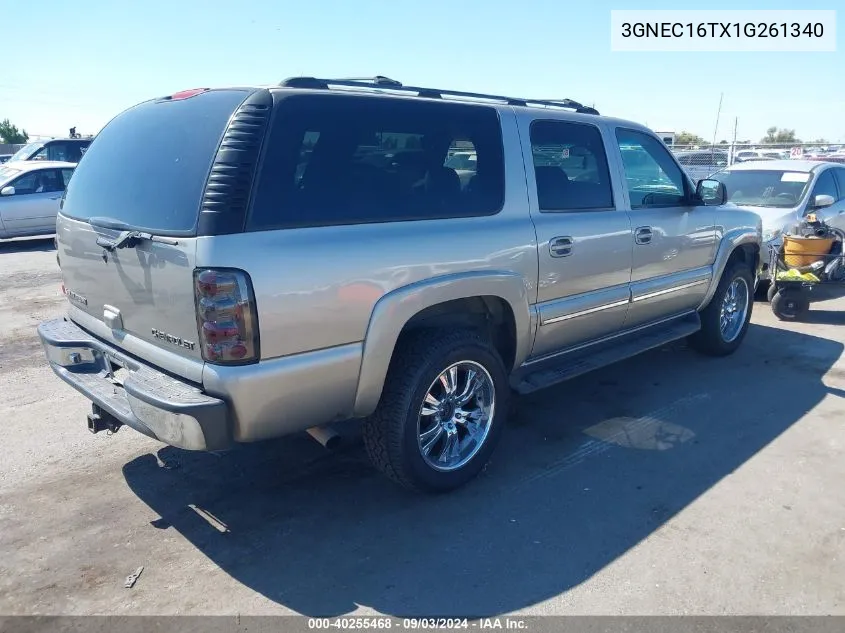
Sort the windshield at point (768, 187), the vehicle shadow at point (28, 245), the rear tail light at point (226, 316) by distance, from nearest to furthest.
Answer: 1. the rear tail light at point (226, 316)
2. the windshield at point (768, 187)
3. the vehicle shadow at point (28, 245)

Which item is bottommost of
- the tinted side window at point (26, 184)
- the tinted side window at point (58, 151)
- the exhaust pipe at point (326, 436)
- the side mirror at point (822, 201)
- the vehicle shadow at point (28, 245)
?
the vehicle shadow at point (28, 245)

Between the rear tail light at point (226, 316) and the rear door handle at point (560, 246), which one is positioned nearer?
the rear tail light at point (226, 316)

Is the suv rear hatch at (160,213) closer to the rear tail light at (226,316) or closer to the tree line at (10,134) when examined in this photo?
the rear tail light at (226,316)

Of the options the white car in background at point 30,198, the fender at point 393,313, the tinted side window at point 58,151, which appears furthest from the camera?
the tinted side window at point 58,151

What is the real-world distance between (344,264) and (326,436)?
863mm

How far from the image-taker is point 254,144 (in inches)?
108

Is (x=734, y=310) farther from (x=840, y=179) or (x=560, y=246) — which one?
(x=840, y=179)

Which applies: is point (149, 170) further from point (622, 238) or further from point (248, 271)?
point (622, 238)

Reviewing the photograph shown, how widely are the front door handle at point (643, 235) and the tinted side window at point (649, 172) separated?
0.54ft

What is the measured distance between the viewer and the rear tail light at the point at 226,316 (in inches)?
103

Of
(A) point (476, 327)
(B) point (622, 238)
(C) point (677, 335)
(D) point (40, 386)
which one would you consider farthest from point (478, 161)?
(D) point (40, 386)

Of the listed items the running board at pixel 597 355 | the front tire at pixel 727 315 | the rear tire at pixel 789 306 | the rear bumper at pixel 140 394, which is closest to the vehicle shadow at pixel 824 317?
the rear tire at pixel 789 306

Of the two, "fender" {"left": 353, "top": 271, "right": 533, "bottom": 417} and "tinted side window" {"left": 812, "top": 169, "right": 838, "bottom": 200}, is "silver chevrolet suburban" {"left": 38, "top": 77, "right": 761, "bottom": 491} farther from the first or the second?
"tinted side window" {"left": 812, "top": 169, "right": 838, "bottom": 200}

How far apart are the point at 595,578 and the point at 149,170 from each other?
2754 millimetres
